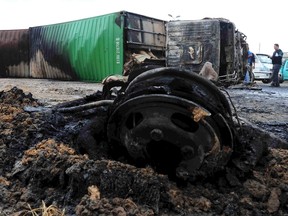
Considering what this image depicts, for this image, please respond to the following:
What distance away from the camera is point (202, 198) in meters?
2.08

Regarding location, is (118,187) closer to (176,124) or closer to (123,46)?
(176,124)

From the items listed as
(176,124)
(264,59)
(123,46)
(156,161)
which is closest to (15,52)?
(123,46)

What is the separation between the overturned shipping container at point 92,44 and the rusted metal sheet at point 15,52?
42cm

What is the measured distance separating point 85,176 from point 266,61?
704 inches

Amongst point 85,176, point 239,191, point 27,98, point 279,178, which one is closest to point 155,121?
point 85,176

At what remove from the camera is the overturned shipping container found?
12.3 metres

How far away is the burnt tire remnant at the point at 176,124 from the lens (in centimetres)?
207

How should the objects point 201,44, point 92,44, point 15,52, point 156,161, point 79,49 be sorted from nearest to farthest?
1. point 156,161
2. point 201,44
3. point 92,44
4. point 79,49
5. point 15,52

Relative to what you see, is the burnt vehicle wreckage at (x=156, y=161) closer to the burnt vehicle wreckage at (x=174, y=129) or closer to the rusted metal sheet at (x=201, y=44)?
the burnt vehicle wreckage at (x=174, y=129)

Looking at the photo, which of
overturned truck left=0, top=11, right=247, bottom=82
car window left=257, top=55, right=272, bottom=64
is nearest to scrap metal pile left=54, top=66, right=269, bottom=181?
overturned truck left=0, top=11, right=247, bottom=82

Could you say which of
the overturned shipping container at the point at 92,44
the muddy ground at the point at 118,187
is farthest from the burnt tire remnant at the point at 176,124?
the overturned shipping container at the point at 92,44

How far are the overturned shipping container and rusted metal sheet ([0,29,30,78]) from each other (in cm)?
42

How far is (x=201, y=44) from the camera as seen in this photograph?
11.3 metres

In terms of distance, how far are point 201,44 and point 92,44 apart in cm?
425
